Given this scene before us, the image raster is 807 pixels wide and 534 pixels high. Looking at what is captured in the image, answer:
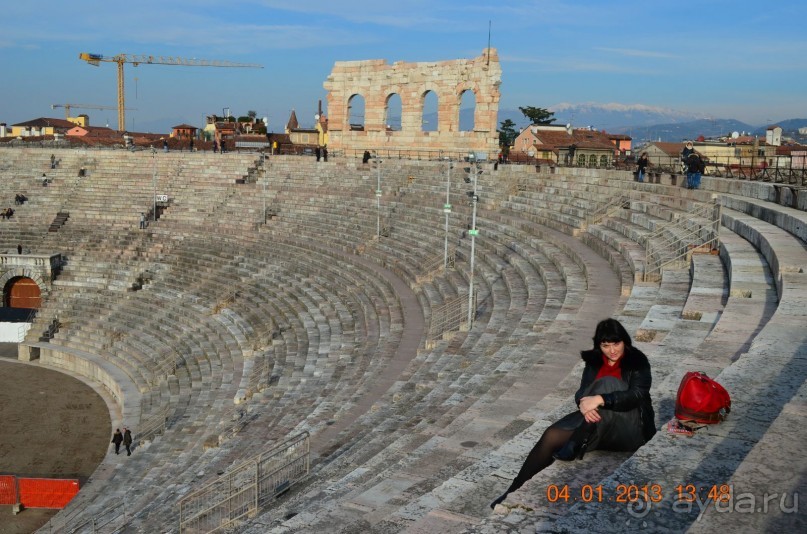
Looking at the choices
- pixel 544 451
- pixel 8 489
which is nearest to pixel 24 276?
pixel 8 489

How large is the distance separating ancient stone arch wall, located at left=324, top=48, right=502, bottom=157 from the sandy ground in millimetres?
20134

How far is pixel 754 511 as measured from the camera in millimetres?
4586

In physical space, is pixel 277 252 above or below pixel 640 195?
below

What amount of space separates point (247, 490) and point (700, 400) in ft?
21.1

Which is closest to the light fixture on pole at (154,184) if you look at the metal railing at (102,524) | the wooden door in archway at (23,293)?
the wooden door in archway at (23,293)

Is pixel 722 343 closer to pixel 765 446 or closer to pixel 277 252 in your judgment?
pixel 765 446

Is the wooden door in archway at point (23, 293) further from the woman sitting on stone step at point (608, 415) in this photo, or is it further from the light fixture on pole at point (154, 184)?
the woman sitting on stone step at point (608, 415)

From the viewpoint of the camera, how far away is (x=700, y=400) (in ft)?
19.5

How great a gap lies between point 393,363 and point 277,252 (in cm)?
1521

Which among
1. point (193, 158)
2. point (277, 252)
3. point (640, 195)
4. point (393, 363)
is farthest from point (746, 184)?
point (193, 158)

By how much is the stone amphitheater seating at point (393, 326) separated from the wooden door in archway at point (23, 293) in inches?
67.7

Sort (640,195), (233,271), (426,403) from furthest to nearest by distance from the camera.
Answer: (233,271) → (640,195) → (426,403)

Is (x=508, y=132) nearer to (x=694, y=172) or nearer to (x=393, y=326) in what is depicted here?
(x=694, y=172)

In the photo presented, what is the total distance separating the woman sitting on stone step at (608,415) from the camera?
581cm
